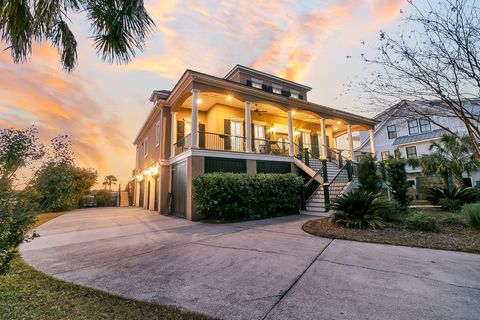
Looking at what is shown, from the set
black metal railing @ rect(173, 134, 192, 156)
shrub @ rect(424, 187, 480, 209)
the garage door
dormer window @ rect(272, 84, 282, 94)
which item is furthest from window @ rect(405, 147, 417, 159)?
the garage door

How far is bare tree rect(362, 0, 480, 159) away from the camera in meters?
4.63

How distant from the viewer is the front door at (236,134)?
13625 millimetres

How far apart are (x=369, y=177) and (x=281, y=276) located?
703 centimetres

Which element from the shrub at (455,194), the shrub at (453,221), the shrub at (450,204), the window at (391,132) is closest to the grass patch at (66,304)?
the shrub at (453,221)

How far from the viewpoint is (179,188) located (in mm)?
11375

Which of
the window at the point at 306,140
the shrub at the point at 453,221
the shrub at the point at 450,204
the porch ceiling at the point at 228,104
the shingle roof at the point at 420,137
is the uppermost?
the porch ceiling at the point at 228,104

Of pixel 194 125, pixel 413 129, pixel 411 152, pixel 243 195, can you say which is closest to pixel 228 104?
pixel 194 125

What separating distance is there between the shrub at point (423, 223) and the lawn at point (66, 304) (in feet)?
21.4

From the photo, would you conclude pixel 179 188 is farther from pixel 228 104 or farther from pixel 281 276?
pixel 281 276

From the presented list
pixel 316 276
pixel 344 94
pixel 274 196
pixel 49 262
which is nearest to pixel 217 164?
pixel 274 196

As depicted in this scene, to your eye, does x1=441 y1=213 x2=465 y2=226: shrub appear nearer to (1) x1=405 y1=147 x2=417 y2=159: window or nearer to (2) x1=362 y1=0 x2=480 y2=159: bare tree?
(2) x1=362 y1=0 x2=480 y2=159: bare tree

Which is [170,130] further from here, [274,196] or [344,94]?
[344,94]

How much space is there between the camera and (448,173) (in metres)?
12.5

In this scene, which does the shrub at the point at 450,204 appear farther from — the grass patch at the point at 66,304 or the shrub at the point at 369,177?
the grass patch at the point at 66,304
